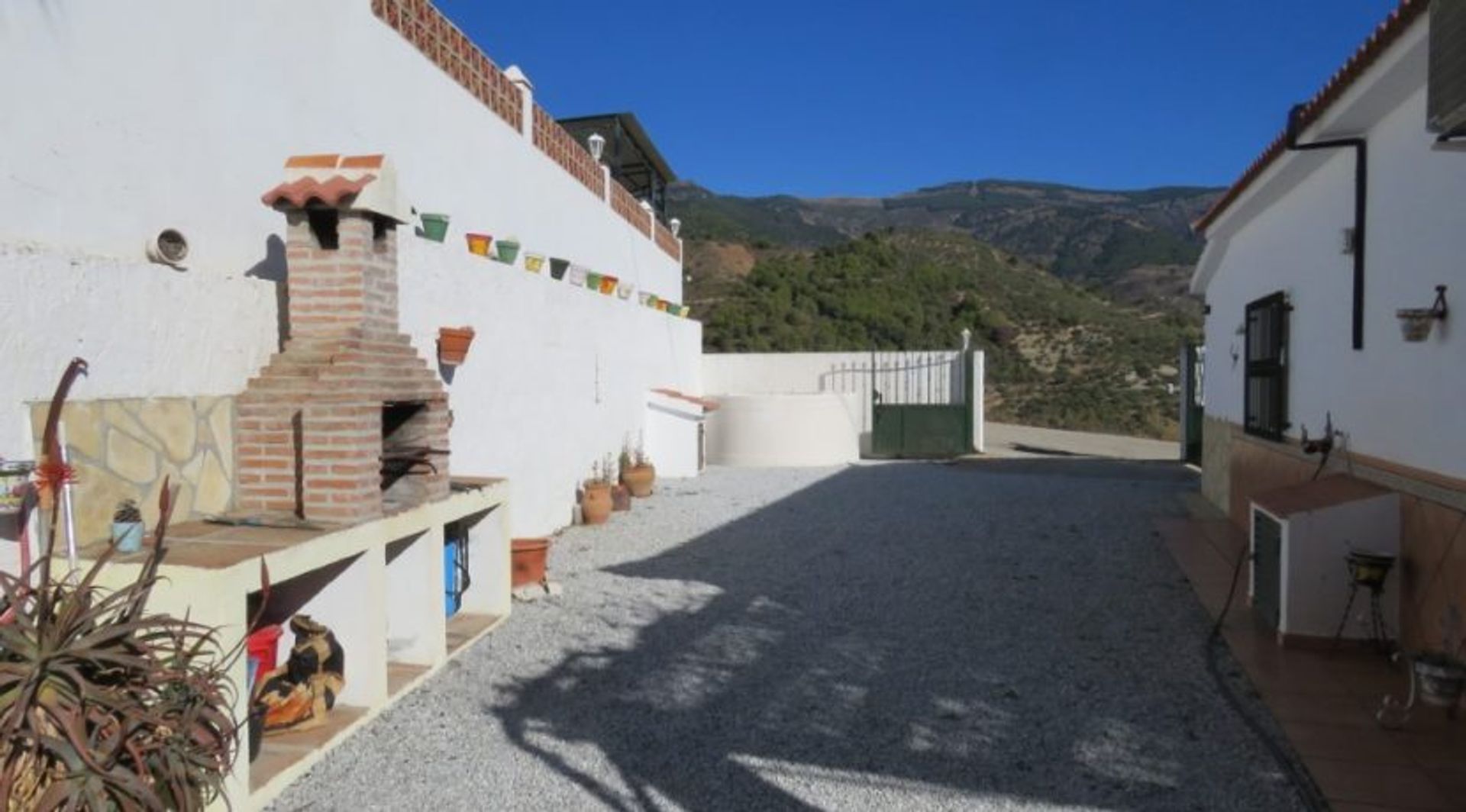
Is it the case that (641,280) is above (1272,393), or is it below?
above

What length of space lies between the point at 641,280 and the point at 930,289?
22.6 m

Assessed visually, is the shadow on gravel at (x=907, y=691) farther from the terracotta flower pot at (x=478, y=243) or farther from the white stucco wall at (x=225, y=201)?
the terracotta flower pot at (x=478, y=243)

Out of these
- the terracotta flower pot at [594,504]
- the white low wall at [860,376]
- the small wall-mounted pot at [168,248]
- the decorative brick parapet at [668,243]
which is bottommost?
the terracotta flower pot at [594,504]

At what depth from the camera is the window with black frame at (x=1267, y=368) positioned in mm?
8008

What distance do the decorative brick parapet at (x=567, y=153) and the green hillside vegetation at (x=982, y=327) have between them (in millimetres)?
16476

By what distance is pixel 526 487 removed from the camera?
355 inches

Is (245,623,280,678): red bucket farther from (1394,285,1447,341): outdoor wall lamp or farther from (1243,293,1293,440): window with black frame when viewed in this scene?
(1243,293,1293,440): window with black frame

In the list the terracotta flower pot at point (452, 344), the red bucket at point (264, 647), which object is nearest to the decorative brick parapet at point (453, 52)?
the terracotta flower pot at point (452, 344)

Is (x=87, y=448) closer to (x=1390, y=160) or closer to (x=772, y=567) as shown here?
(x=772, y=567)

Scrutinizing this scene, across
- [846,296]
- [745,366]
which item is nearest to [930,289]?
[846,296]

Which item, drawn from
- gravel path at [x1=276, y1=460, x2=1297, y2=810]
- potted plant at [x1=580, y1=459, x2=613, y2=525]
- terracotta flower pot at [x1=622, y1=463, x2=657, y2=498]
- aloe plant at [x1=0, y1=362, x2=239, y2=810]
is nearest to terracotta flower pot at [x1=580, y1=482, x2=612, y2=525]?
potted plant at [x1=580, y1=459, x2=613, y2=525]

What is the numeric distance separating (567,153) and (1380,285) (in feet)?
32.3

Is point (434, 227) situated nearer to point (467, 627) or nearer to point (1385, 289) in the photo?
point (467, 627)

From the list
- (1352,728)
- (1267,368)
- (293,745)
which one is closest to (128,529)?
(293,745)
